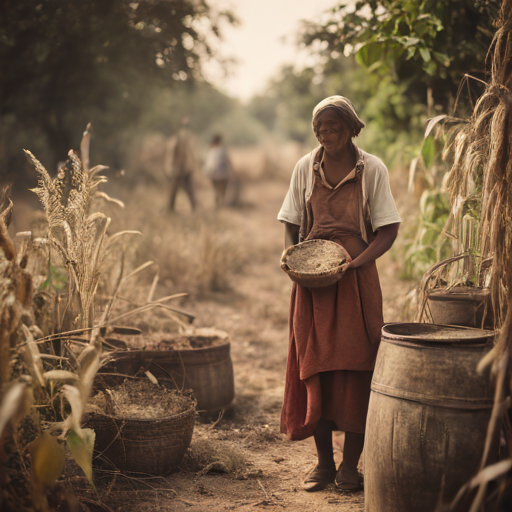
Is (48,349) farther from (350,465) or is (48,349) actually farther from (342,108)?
(342,108)

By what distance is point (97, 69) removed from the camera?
9.33 metres

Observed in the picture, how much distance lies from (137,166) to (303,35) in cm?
1450

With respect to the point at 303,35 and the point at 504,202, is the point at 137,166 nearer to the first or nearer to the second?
the point at 303,35

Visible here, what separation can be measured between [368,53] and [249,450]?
9.21ft

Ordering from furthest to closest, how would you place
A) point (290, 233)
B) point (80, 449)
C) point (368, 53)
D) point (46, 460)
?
1. point (368, 53)
2. point (290, 233)
3. point (80, 449)
4. point (46, 460)

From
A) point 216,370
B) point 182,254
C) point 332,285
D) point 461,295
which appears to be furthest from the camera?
point 182,254

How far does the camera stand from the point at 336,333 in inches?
104

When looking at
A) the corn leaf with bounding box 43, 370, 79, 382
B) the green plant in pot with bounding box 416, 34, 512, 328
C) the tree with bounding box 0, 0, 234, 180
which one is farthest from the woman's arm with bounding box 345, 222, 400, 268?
the tree with bounding box 0, 0, 234, 180

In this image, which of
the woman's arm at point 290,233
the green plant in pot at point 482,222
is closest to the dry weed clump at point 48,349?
the woman's arm at point 290,233

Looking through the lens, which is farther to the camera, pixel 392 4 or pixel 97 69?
pixel 97 69

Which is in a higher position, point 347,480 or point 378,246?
point 378,246

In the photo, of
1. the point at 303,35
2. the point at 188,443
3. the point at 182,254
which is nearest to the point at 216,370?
the point at 188,443

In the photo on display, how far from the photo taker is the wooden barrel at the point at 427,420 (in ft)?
6.31

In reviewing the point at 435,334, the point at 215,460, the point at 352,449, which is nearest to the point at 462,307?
the point at 435,334
